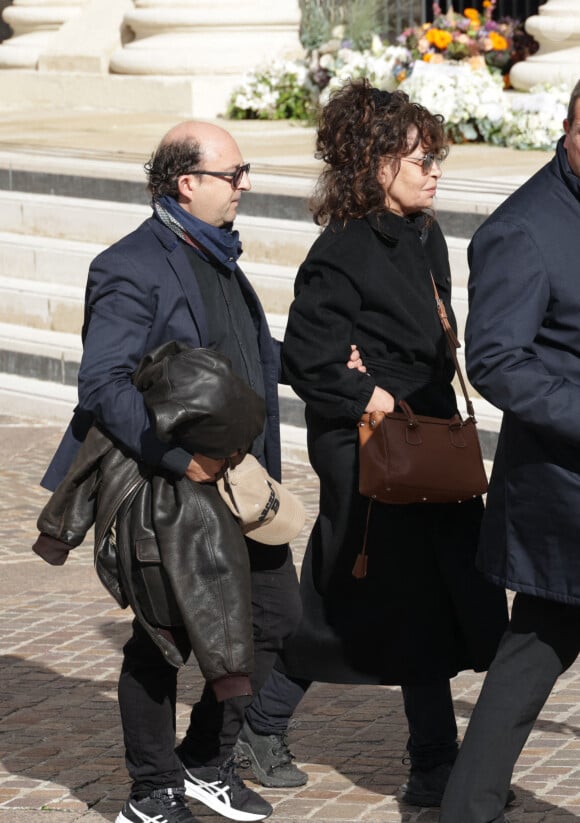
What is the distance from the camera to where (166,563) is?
152 inches

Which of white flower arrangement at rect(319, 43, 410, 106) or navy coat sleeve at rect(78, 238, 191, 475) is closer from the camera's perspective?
navy coat sleeve at rect(78, 238, 191, 475)

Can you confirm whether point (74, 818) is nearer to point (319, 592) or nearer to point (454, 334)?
point (319, 592)

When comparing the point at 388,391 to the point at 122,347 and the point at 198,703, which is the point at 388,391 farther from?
the point at 198,703

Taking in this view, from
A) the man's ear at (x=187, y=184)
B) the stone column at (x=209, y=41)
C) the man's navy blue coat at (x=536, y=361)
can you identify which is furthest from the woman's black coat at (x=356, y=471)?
the stone column at (x=209, y=41)

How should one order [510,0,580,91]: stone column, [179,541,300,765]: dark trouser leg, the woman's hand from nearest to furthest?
[179,541,300,765]: dark trouser leg
the woman's hand
[510,0,580,91]: stone column

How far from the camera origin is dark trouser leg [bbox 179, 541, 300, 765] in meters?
4.22

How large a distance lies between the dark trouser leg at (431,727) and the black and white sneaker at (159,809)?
662mm

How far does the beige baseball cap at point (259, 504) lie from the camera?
3.97 m

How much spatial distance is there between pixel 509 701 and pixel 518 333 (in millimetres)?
793

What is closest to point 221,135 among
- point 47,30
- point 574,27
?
point 574,27

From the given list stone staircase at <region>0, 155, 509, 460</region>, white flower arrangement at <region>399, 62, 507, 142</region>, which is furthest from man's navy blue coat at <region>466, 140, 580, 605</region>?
white flower arrangement at <region>399, 62, 507, 142</region>

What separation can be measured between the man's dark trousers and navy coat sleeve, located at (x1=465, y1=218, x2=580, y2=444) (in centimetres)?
91

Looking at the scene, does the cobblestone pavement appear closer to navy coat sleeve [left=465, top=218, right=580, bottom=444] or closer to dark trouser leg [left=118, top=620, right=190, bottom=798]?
dark trouser leg [left=118, top=620, right=190, bottom=798]

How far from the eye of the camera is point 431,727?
14.6 feet
